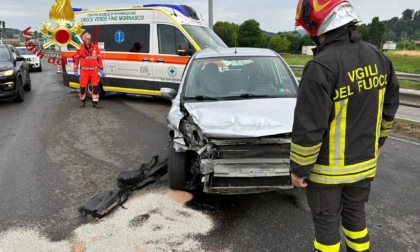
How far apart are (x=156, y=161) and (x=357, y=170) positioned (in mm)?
3028

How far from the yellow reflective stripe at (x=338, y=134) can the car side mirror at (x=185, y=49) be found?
259 inches

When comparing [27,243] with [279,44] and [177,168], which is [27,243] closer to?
[177,168]

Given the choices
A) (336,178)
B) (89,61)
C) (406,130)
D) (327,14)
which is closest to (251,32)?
(89,61)

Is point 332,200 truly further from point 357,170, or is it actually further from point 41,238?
point 41,238

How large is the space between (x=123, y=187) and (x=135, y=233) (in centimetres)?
95

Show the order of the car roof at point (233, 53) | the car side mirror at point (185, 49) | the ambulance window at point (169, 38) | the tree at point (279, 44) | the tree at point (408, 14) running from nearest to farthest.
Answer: the car roof at point (233, 53) → the car side mirror at point (185, 49) → the ambulance window at point (169, 38) → the tree at point (279, 44) → the tree at point (408, 14)

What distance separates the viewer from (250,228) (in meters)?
3.21

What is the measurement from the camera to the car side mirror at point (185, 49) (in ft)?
→ 27.0

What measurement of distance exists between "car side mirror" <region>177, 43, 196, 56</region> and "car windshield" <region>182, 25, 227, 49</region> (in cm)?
26

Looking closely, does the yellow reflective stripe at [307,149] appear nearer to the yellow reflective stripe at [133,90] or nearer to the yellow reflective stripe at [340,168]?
the yellow reflective stripe at [340,168]

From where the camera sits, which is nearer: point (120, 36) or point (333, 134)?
point (333, 134)

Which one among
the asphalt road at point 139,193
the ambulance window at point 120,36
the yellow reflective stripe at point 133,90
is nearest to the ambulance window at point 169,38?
the ambulance window at point 120,36

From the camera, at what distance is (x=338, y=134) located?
6.72 feet

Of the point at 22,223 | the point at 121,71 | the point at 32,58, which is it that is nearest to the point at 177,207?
the point at 22,223
